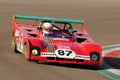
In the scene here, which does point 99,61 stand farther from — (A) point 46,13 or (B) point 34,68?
(A) point 46,13

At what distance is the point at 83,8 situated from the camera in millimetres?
30234

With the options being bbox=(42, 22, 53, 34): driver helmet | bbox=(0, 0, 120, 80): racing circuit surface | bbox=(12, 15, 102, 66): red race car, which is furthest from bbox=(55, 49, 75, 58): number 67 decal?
bbox=(42, 22, 53, 34): driver helmet

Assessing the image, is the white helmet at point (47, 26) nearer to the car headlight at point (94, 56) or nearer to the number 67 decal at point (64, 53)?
the number 67 decal at point (64, 53)

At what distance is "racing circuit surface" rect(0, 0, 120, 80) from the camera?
11945 millimetres

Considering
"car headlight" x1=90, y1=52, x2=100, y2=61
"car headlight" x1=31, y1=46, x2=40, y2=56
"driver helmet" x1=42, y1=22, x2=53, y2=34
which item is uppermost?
"driver helmet" x1=42, y1=22, x2=53, y2=34

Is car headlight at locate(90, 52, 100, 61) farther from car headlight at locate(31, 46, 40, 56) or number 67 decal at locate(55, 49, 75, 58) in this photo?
car headlight at locate(31, 46, 40, 56)

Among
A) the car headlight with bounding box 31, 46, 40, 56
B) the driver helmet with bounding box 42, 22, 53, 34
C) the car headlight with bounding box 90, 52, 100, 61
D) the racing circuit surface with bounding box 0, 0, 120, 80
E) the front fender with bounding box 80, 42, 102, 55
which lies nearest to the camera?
the racing circuit surface with bounding box 0, 0, 120, 80

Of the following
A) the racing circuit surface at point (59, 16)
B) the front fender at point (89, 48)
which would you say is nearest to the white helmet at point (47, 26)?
the racing circuit surface at point (59, 16)

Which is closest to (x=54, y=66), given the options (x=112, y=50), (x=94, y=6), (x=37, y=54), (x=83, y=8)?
(x=37, y=54)

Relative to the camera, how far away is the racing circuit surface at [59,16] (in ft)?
39.2

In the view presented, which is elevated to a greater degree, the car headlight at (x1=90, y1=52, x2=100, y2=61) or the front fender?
the front fender

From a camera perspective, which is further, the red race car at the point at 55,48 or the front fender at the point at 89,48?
the front fender at the point at 89,48

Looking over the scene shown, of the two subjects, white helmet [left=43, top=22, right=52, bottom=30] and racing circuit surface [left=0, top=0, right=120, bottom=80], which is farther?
white helmet [left=43, top=22, right=52, bottom=30]

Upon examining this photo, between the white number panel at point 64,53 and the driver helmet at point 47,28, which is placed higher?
the driver helmet at point 47,28
